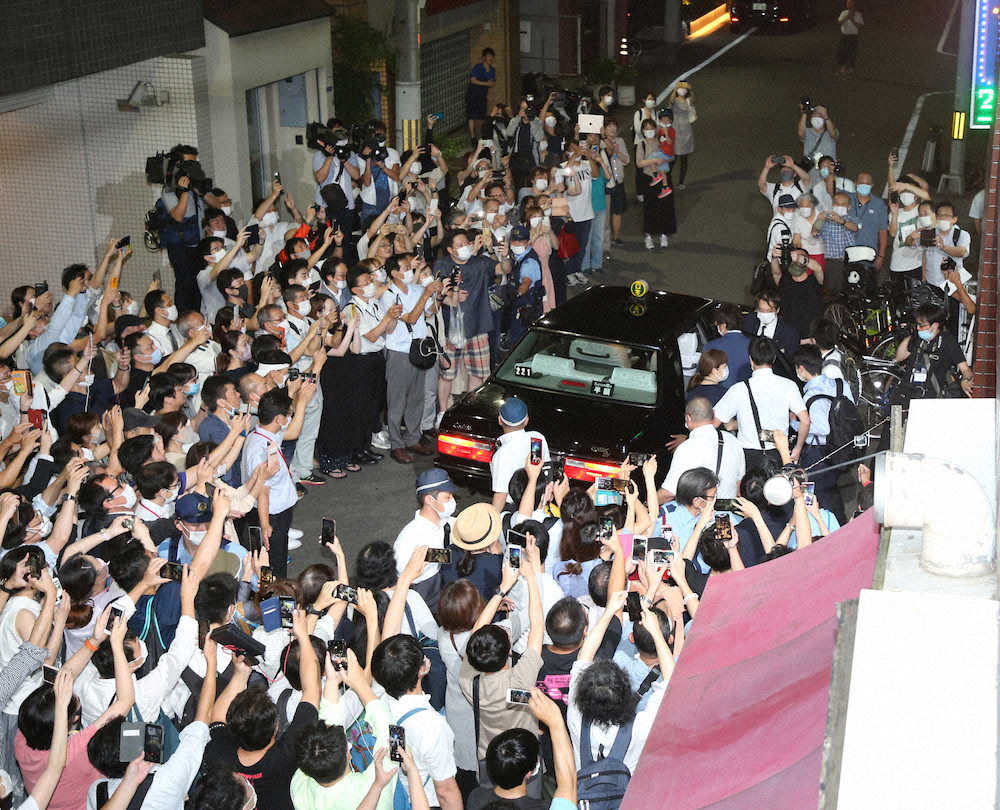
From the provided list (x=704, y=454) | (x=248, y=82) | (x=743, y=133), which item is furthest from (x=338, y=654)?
(x=743, y=133)

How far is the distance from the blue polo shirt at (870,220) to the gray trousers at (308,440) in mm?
6437

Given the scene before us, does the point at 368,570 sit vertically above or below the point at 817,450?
above

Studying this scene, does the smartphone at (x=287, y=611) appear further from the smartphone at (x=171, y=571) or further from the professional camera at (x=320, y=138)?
the professional camera at (x=320, y=138)

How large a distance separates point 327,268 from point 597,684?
265 inches

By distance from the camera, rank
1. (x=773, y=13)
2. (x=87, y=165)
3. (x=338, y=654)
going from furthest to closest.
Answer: (x=773, y=13), (x=87, y=165), (x=338, y=654)

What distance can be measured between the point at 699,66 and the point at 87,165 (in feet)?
68.8

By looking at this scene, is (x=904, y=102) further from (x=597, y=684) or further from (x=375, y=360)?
(x=597, y=684)

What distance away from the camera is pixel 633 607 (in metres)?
6.09

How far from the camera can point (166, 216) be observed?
43.8ft

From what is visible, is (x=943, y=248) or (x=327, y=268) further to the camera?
(x=943, y=248)

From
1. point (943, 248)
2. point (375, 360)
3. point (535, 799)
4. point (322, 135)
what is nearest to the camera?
point (535, 799)

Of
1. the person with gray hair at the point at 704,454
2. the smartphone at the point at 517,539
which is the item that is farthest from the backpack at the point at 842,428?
the smartphone at the point at 517,539

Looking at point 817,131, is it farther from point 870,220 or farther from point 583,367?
point 583,367

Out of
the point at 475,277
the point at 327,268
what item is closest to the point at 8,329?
the point at 327,268
